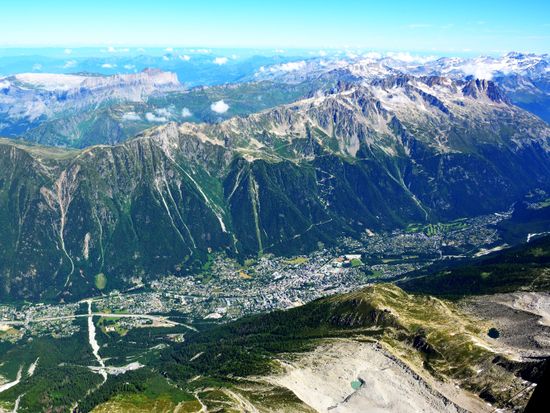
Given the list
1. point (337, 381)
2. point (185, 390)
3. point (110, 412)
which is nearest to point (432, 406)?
point (337, 381)

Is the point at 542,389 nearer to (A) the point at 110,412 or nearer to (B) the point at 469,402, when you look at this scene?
(B) the point at 469,402

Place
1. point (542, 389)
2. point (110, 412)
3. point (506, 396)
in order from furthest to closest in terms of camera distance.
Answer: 1. point (110, 412)
2. point (506, 396)
3. point (542, 389)

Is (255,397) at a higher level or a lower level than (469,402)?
lower

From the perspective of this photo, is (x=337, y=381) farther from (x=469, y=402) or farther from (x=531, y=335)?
(x=531, y=335)

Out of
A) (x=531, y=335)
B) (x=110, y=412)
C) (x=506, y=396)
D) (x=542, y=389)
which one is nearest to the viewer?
(x=542, y=389)

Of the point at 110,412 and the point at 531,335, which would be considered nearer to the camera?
the point at 110,412

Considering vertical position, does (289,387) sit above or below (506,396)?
below

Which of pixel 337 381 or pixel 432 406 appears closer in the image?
pixel 432 406

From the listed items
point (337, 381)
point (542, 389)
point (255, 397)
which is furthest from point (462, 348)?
point (542, 389)

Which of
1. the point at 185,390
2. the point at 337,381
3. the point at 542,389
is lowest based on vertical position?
the point at 185,390
